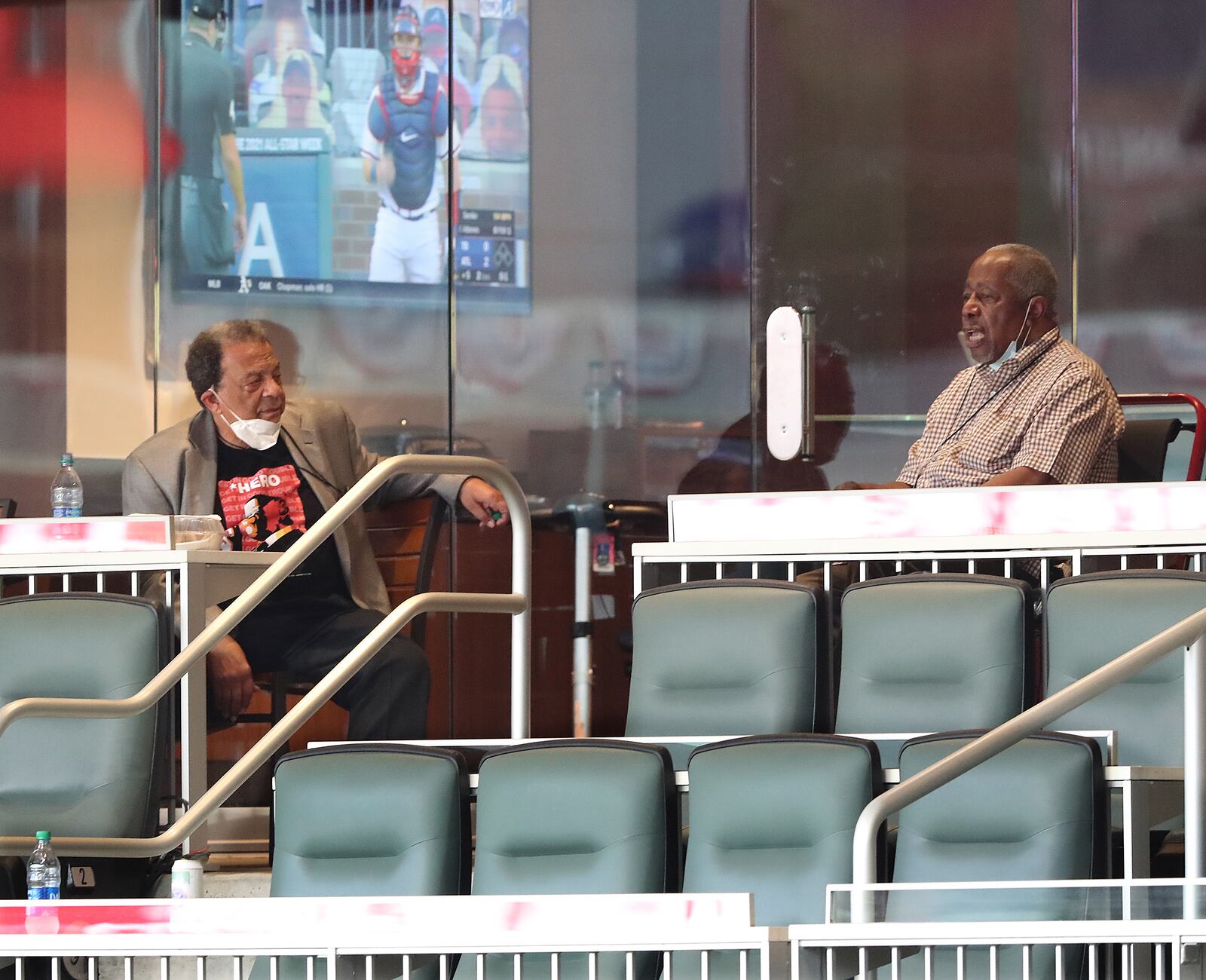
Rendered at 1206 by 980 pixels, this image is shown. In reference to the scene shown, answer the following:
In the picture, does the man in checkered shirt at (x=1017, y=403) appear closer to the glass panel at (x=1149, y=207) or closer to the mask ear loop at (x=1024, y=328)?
the mask ear loop at (x=1024, y=328)

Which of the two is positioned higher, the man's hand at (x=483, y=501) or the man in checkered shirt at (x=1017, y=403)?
the man in checkered shirt at (x=1017, y=403)

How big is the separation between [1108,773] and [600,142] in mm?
3539

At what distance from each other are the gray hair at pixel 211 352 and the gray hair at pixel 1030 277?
2128 millimetres

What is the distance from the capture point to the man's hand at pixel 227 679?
456 centimetres

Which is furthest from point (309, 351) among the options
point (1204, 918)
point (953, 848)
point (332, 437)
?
point (1204, 918)

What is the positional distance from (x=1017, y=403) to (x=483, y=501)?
138cm

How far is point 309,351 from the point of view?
20.4 feet

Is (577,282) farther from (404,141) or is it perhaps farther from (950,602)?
(950,602)

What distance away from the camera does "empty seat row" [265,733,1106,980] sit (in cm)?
320

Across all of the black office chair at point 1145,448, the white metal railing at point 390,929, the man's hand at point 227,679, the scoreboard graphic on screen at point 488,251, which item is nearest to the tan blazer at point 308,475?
the man's hand at point 227,679

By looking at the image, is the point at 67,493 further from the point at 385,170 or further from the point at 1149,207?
the point at 1149,207

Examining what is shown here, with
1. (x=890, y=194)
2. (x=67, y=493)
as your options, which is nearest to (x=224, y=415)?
(x=67, y=493)

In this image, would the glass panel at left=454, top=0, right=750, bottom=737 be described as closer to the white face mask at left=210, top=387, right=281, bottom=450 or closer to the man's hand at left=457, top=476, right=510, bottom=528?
the white face mask at left=210, top=387, right=281, bottom=450

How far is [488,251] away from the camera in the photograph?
624 centimetres
